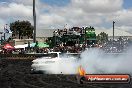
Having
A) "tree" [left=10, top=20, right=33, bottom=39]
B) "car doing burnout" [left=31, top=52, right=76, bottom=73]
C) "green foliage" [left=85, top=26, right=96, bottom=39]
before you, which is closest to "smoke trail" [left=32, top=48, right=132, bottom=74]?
"car doing burnout" [left=31, top=52, right=76, bottom=73]

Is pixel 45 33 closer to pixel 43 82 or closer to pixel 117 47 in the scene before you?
pixel 117 47

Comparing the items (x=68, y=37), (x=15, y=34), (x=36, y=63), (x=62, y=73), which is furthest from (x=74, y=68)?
(x=15, y=34)

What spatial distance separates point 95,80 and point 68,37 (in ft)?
198

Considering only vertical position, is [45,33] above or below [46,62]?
above

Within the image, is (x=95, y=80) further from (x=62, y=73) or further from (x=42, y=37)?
(x=42, y=37)

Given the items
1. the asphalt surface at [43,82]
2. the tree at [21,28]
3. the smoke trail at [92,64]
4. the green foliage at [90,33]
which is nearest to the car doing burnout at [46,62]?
the smoke trail at [92,64]

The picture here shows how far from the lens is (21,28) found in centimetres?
14038

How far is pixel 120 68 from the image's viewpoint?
77.2 ft

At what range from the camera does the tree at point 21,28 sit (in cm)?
14062

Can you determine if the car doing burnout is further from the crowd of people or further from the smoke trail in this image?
the crowd of people

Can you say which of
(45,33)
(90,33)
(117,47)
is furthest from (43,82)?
(45,33)

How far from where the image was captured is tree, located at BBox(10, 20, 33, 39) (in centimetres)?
14062

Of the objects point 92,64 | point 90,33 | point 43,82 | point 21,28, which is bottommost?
point 43,82

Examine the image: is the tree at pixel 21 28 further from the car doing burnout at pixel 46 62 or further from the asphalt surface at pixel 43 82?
the asphalt surface at pixel 43 82
